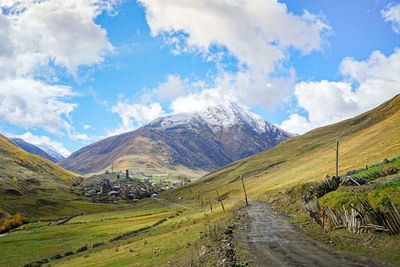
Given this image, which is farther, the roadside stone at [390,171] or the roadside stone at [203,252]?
the roadside stone at [390,171]

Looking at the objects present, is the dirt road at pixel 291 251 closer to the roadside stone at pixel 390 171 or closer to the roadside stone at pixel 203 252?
the roadside stone at pixel 203 252

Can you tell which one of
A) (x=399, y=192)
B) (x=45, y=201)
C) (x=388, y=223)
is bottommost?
(x=388, y=223)

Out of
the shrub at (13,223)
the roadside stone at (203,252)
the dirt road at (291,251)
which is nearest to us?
the dirt road at (291,251)

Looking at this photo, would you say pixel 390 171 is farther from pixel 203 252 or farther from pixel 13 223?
pixel 13 223

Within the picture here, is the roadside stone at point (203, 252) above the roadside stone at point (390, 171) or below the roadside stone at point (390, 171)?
below

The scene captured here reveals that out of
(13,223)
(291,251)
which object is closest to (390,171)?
(291,251)

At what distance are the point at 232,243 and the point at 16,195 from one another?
213698 mm

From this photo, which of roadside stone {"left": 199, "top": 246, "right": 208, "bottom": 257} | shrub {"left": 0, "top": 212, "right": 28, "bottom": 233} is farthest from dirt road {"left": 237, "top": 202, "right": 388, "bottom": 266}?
shrub {"left": 0, "top": 212, "right": 28, "bottom": 233}

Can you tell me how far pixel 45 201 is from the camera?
18062 centimetres

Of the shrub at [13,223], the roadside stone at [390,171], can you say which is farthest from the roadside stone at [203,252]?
the shrub at [13,223]

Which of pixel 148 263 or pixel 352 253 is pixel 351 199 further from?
pixel 148 263

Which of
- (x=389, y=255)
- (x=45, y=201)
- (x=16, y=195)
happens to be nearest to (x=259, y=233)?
(x=389, y=255)

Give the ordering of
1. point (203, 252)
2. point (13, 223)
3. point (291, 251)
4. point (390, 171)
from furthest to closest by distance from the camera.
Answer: point (13, 223), point (390, 171), point (203, 252), point (291, 251)

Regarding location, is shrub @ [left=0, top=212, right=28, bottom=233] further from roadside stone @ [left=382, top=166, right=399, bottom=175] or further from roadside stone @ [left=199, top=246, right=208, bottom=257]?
roadside stone @ [left=382, top=166, right=399, bottom=175]
